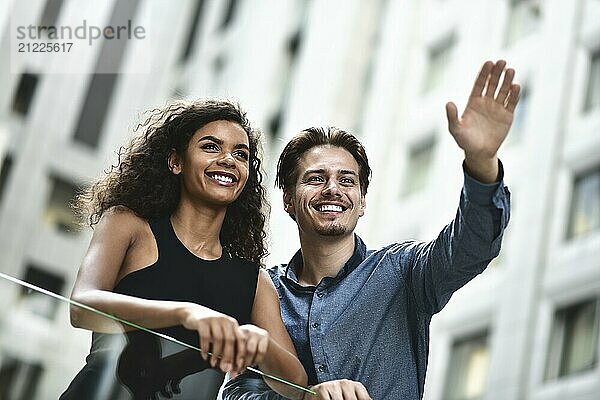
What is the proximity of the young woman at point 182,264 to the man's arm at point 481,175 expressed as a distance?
0.61 metres

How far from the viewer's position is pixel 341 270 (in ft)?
13.8

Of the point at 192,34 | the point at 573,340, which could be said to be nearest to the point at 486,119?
the point at 573,340

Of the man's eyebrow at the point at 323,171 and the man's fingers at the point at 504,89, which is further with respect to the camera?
the man's eyebrow at the point at 323,171

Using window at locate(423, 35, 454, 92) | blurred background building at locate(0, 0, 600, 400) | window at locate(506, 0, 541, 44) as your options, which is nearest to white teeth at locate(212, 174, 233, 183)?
blurred background building at locate(0, 0, 600, 400)

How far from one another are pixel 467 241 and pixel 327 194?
608 millimetres

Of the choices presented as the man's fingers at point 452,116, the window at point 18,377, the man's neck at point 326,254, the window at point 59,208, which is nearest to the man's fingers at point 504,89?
the man's fingers at point 452,116

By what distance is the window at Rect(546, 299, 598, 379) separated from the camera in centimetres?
1589

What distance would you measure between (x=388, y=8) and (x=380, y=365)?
68.2 ft

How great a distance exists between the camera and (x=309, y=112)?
24.0 meters

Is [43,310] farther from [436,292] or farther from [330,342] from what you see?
[436,292]

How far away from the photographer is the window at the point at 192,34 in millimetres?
29398

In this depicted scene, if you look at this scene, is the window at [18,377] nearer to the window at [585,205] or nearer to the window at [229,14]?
the window at [585,205]

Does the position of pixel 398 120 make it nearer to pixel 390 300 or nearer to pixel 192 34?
pixel 192 34

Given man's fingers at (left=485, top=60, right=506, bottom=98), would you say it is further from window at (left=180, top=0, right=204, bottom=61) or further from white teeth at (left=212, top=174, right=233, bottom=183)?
window at (left=180, top=0, right=204, bottom=61)
